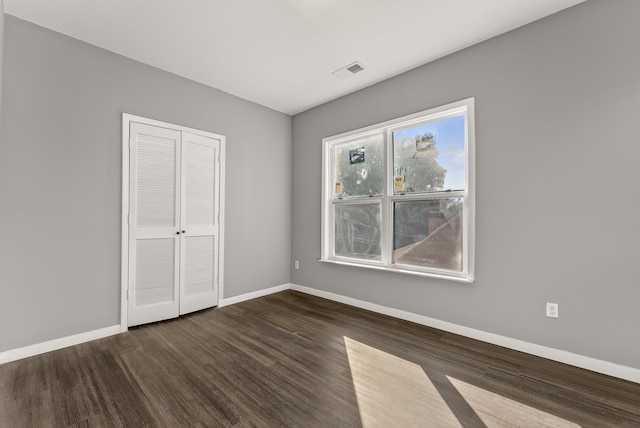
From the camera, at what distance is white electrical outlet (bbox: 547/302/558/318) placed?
7.66ft

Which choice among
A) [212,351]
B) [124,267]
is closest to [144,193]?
[124,267]

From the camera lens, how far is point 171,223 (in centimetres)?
330

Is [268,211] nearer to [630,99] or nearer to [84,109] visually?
[84,109]

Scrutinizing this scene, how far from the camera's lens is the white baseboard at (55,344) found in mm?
2334

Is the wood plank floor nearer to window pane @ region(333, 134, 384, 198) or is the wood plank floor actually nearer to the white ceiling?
window pane @ region(333, 134, 384, 198)

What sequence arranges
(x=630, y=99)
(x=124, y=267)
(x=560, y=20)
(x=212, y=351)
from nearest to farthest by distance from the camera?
(x=630, y=99)
(x=560, y=20)
(x=212, y=351)
(x=124, y=267)

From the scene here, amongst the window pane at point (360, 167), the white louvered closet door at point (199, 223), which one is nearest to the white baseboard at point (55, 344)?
the white louvered closet door at point (199, 223)

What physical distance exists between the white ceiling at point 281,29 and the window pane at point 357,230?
1.73 meters

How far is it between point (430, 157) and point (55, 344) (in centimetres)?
417

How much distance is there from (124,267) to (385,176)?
124 inches

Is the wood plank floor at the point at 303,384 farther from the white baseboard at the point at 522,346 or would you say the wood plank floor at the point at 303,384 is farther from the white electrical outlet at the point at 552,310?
the white electrical outlet at the point at 552,310

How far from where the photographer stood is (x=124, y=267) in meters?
2.93

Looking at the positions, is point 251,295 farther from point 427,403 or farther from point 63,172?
point 427,403

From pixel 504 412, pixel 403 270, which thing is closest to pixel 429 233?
pixel 403 270
